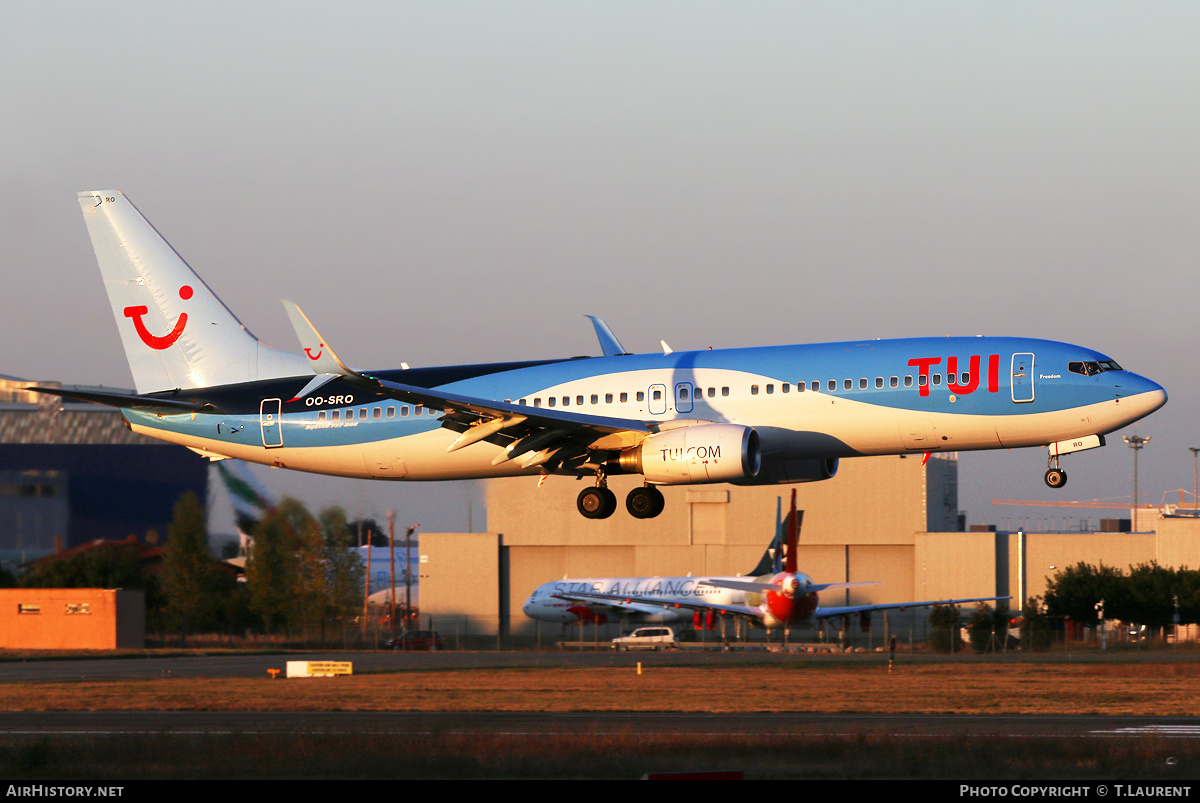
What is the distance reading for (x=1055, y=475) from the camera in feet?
108

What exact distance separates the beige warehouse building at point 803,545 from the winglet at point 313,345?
1886 inches

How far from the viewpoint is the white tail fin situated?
40531 millimetres

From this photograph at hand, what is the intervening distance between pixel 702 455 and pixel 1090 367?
9.51 metres

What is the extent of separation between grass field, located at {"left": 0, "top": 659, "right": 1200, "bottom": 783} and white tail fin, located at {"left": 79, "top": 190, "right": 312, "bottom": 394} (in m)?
10.0

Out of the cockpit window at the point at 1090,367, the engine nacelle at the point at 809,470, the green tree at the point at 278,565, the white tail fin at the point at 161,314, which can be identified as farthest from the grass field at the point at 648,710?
the green tree at the point at 278,565

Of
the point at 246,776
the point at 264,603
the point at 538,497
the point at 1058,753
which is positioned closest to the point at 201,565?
the point at 264,603

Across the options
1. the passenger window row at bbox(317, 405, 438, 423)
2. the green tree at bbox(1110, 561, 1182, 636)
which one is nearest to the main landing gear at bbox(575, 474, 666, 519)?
the passenger window row at bbox(317, 405, 438, 423)

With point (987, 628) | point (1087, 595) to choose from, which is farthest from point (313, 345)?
point (1087, 595)

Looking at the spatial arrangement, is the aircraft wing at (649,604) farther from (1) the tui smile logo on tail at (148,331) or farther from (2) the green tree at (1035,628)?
(1) the tui smile logo on tail at (148,331)

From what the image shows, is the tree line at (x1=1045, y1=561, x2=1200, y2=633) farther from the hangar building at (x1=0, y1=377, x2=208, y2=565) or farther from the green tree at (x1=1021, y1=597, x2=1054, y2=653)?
the hangar building at (x1=0, y1=377, x2=208, y2=565)

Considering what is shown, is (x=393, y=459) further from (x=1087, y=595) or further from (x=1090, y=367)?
(x=1087, y=595)

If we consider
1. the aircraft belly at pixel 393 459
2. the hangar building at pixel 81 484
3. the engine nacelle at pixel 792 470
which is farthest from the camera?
the hangar building at pixel 81 484

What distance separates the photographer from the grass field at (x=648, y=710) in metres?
23.9

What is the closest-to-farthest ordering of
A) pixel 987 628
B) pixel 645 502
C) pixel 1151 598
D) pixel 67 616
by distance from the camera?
pixel 645 502 → pixel 67 616 → pixel 987 628 → pixel 1151 598
